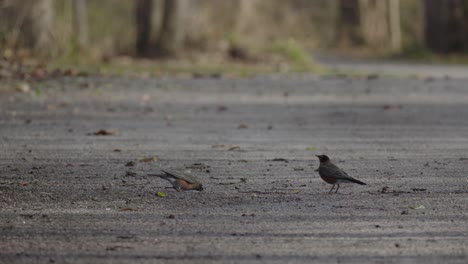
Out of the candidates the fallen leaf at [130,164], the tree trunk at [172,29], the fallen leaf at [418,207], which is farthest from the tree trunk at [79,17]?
the fallen leaf at [418,207]

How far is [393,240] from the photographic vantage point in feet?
20.9

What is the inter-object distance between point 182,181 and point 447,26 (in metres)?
25.1

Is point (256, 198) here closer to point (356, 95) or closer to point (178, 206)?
point (178, 206)

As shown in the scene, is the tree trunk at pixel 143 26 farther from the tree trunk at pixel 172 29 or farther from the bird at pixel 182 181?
the bird at pixel 182 181

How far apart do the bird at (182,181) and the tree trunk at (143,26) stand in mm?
17299

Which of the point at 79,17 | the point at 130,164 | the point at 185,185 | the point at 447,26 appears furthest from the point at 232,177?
the point at 79,17

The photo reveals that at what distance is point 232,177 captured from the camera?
905 centimetres

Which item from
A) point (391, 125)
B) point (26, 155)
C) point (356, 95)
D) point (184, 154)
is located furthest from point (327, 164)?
point (356, 95)

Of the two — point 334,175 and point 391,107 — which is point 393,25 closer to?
point 391,107

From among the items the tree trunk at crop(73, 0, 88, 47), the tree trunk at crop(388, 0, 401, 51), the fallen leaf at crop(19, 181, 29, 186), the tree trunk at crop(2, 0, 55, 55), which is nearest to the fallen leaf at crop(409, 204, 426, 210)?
the fallen leaf at crop(19, 181, 29, 186)

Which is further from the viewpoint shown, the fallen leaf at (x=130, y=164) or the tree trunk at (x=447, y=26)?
the tree trunk at (x=447, y=26)

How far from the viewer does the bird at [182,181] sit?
802cm

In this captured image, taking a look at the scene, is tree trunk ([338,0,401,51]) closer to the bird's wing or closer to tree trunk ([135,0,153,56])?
tree trunk ([135,0,153,56])

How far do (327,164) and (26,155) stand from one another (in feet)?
11.9
